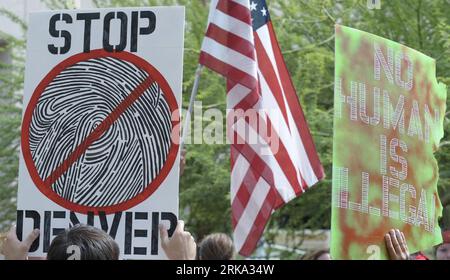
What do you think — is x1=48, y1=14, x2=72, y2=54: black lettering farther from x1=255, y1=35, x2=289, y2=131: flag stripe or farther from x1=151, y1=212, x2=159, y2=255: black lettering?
x1=255, y1=35, x2=289, y2=131: flag stripe

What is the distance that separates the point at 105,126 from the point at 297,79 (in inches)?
271

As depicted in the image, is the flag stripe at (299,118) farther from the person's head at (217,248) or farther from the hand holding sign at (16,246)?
the hand holding sign at (16,246)

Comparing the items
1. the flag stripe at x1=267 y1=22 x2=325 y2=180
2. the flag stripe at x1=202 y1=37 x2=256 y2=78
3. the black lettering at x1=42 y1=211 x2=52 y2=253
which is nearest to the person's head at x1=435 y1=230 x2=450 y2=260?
the flag stripe at x1=267 y1=22 x2=325 y2=180

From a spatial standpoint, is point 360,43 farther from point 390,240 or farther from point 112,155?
point 112,155

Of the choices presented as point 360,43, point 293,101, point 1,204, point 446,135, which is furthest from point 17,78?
point 360,43

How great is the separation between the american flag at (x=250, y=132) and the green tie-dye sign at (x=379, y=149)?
547 mm

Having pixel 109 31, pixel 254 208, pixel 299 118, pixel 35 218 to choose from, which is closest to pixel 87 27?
pixel 109 31

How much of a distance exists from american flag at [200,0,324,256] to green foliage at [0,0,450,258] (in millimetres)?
4467

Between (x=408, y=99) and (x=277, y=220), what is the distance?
7.81 m

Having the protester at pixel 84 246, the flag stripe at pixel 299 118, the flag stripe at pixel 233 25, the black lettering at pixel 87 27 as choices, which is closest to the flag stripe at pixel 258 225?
the flag stripe at pixel 299 118

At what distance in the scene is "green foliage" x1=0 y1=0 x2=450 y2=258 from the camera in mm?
10859

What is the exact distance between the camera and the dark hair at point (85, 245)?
334 cm

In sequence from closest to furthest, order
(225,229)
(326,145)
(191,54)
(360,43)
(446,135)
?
(360,43) < (446,135) < (326,145) < (191,54) < (225,229)

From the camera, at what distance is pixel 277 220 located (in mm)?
13055
